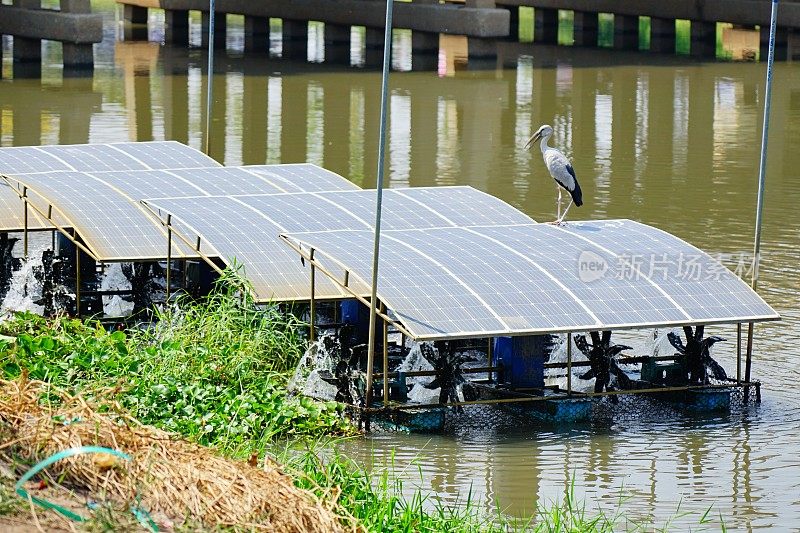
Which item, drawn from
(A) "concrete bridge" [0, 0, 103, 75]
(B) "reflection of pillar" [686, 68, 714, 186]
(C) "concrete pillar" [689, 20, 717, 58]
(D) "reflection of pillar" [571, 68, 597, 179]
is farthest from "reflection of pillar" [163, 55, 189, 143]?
(C) "concrete pillar" [689, 20, 717, 58]

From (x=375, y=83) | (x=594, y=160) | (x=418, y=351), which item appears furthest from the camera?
(x=375, y=83)

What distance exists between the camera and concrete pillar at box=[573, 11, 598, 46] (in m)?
55.3

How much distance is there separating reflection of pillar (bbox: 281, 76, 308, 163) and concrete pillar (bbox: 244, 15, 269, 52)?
802cm

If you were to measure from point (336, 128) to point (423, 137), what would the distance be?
2174 mm

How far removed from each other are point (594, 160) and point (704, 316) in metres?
17.3

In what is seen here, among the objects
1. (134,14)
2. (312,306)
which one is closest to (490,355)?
(312,306)

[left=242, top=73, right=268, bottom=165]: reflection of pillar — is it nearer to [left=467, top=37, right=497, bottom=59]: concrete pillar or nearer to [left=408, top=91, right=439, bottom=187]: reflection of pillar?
[left=408, top=91, right=439, bottom=187]: reflection of pillar

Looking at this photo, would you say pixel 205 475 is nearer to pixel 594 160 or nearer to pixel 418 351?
pixel 418 351

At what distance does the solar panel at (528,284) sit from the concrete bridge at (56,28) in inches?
1094

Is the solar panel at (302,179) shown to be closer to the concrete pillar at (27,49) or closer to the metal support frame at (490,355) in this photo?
the metal support frame at (490,355)

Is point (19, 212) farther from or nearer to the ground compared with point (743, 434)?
farther from the ground

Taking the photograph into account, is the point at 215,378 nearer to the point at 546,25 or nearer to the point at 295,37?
the point at 295,37

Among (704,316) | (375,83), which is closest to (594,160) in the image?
(375,83)

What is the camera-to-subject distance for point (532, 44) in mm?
55406
